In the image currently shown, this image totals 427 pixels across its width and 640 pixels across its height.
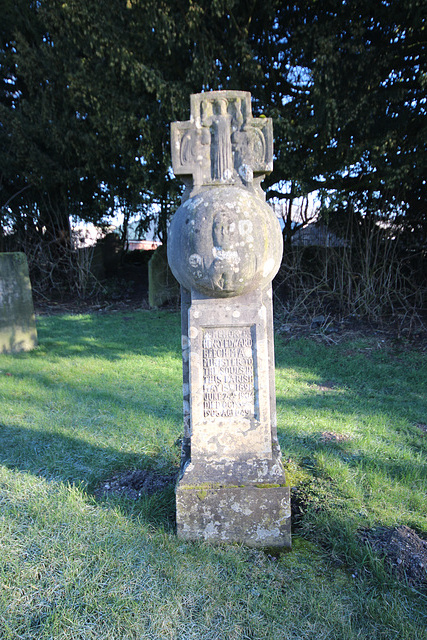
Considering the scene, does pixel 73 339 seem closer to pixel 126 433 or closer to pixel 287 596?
pixel 126 433

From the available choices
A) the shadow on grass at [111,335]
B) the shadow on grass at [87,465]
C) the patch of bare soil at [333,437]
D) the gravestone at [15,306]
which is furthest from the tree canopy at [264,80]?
the shadow on grass at [87,465]

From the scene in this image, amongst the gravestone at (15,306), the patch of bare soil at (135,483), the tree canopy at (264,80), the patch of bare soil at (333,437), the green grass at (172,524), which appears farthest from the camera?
the gravestone at (15,306)

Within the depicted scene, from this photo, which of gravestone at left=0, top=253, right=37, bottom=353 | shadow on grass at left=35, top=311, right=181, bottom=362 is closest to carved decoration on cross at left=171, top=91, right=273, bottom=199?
shadow on grass at left=35, top=311, right=181, bottom=362

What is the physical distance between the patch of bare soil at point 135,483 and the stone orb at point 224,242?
137 centimetres

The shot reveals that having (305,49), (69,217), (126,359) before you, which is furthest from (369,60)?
(69,217)

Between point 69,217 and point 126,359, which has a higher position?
point 69,217

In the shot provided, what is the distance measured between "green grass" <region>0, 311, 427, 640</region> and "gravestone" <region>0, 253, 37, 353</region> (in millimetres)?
1434

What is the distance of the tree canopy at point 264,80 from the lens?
5617mm

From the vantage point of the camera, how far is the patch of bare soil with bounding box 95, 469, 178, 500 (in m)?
2.73

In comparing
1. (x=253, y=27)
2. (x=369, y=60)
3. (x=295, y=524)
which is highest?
(x=253, y=27)

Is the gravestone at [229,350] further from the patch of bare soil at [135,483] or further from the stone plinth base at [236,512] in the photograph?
the patch of bare soil at [135,483]

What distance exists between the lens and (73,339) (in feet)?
22.3

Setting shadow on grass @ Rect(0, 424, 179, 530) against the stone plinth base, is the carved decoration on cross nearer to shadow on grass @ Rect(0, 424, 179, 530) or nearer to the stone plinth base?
the stone plinth base

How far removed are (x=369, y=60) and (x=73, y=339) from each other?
5740 mm
